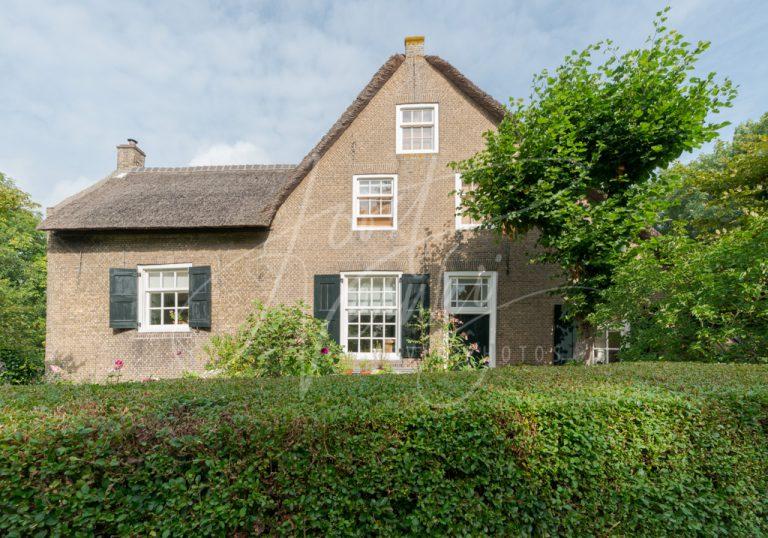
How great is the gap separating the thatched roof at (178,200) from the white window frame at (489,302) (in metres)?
4.90

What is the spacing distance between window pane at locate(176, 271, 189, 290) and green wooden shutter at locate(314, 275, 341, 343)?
3.65 metres

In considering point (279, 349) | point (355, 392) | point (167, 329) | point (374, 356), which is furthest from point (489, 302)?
point (167, 329)

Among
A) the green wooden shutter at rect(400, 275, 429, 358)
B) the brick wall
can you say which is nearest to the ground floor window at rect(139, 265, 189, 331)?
the brick wall

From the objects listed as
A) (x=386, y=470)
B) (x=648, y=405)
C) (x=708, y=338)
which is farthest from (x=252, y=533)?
(x=708, y=338)

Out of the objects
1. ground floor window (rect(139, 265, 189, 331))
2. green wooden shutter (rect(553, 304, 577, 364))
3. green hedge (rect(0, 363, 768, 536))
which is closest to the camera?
green hedge (rect(0, 363, 768, 536))

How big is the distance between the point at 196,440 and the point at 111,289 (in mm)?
9163

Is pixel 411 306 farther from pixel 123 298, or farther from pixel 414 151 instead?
pixel 123 298

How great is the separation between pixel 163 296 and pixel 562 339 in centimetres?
1053

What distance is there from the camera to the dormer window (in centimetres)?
868

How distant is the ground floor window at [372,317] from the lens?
8.37m

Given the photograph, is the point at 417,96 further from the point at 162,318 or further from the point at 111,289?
the point at 111,289

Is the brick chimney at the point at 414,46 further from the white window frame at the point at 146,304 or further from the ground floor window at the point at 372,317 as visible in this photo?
the white window frame at the point at 146,304

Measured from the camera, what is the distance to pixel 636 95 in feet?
16.8

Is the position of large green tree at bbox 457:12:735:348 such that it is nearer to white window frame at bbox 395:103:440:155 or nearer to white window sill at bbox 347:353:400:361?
white window frame at bbox 395:103:440:155
